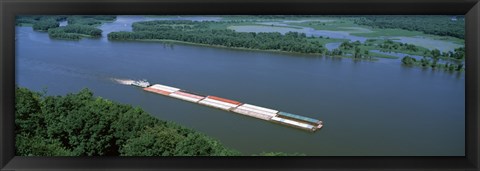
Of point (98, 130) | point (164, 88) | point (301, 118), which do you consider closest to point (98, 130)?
point (98, 130)

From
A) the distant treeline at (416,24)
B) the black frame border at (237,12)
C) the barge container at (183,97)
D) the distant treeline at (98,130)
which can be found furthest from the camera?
the barge container at (183,97)

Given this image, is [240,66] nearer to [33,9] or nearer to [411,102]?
[411,102]

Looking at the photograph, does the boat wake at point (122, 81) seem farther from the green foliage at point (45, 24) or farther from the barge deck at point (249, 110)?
the green foliage at point (45, 24)

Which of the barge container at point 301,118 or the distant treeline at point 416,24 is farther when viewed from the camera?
the barge container at point 301,118

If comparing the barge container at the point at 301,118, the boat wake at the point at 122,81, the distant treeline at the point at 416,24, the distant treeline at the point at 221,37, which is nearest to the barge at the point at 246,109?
the barge container at the point at 301,118

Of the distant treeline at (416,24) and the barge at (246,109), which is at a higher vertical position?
the distant treeline at (416,24)

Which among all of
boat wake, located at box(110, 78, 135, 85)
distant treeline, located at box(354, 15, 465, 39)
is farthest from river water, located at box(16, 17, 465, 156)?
distant treeline, located at box(354, 15, 465, 39)

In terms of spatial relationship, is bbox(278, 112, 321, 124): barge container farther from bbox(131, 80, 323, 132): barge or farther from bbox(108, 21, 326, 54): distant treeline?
bbox(108, 21, 326, 54): distant treeline

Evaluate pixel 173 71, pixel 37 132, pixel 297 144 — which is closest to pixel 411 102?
pixel 297 144
